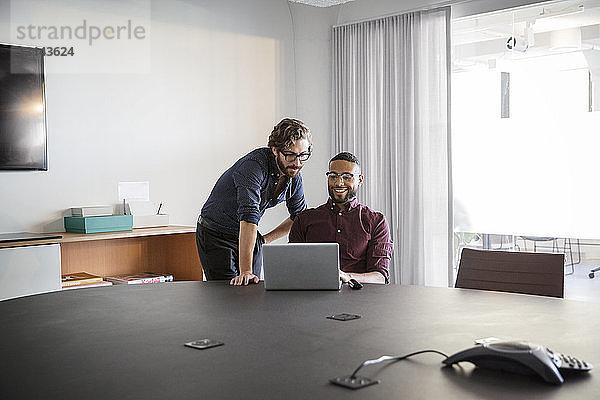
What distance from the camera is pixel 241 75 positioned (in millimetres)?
5199

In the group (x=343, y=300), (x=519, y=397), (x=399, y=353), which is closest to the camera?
(x=519, y=397)

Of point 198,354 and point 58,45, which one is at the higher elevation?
point 58,45

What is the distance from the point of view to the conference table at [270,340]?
4.72ft

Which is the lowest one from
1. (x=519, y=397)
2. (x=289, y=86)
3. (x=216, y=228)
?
(x=519, y=397)

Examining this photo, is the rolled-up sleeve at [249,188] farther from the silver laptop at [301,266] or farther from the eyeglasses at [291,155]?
the silver laptop at [301,266]

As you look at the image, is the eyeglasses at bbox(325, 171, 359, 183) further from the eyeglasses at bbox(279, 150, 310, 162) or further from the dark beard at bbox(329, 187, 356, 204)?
the eyeglasses at bbox(279, 150, 310, 162)

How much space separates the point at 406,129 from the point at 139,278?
217 cm

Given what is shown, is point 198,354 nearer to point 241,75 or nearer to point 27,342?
point 27,342

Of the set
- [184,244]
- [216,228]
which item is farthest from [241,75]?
[216,228]

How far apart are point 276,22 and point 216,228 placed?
252 centimetres

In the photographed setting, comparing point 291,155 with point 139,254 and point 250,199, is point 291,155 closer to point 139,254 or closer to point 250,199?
point 250,199

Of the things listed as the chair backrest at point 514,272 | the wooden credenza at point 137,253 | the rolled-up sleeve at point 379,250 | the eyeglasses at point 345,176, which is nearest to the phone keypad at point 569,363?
the chair backrest at point 514,272

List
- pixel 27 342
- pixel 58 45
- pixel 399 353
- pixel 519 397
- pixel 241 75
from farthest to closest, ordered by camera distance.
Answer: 1. pixel 241 75
2. pixel 58 45
3. pixel 27 342
4. pixel 399 353
5. pixel 519 397

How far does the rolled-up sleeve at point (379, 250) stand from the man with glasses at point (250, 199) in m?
0.45
